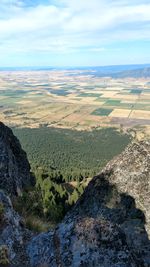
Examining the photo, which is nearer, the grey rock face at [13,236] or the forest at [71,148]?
the grey rock face at [13,236]

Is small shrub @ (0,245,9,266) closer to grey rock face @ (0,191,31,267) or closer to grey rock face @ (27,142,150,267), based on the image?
grey rock face @ (0,191,31,267)

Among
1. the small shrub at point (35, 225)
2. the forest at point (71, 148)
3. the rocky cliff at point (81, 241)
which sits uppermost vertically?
the rocky cliff at point (81, 241)

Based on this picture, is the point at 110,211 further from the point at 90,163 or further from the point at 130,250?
the point at 90,163

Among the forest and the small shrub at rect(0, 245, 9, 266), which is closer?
the small shrub at rect(0, 245, 9, 266)

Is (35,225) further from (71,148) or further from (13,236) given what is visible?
(71,148)

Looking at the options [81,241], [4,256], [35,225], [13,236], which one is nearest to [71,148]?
[35,225]

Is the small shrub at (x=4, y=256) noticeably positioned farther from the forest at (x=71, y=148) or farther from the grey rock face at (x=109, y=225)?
the forest at (x=71, y=148)

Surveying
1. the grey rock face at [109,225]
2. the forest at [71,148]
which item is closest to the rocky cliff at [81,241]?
the grey rock face at [109,225]

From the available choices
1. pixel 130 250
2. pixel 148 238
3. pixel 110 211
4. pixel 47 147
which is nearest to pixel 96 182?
pixel 110 211

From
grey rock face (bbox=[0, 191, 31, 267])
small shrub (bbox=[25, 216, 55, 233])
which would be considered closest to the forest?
small shrub (bbox=[25, 216, 55, 233])
